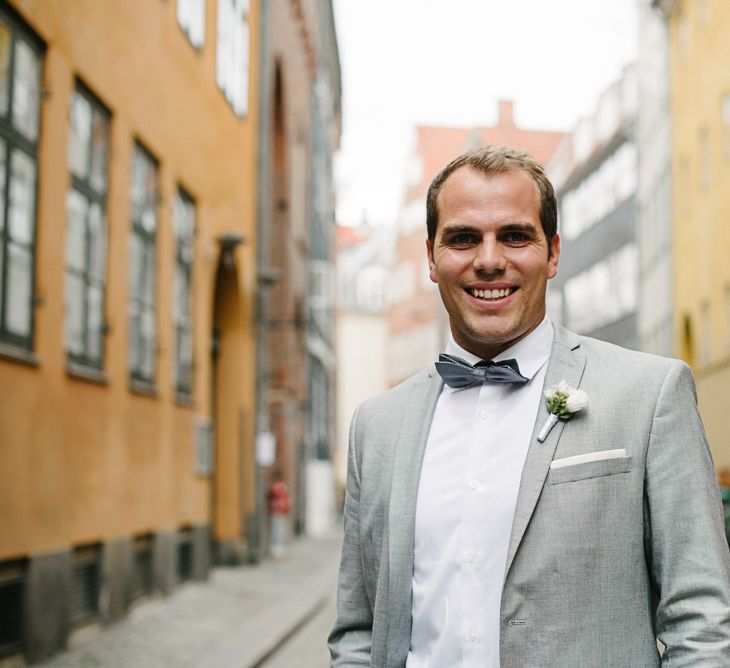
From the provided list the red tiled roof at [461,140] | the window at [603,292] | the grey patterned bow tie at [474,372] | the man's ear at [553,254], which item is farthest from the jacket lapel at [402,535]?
the red tiled roof at [461,140]

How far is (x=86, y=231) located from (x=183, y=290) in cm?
480

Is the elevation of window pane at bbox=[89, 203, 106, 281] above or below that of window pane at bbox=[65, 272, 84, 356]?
above

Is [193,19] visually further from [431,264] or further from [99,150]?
[431,264]

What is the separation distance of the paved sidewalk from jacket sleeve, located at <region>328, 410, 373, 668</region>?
23.4 ft

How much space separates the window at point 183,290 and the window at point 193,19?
1939mm

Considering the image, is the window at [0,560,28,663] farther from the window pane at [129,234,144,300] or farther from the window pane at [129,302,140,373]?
the window pane at [129,234,144,300]

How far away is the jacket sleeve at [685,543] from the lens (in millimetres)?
2480

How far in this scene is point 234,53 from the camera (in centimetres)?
2023

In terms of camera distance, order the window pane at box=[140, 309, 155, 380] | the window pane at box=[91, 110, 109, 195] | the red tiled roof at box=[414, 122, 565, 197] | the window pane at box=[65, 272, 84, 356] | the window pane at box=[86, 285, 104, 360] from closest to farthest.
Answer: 1. the window pane at box=[65, 272, 84, 356]
2. the window pane at box=[86, 285, 104, 360]
3. the window pane at box=[91, 110, 109, 195]
4. the window pane at box=[140, 309, 155, 380]
5. the red tiled roof at box=[414, 122, 565, 197]

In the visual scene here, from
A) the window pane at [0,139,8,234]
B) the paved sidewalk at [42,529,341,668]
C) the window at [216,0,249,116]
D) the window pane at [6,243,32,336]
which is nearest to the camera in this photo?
the window pane at [0,139,8,234]

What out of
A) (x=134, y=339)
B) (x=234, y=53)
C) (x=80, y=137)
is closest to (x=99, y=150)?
(x=80, y=137)

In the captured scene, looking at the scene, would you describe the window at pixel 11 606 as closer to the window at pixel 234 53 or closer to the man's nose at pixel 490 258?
the man's nose at pixel 490 258

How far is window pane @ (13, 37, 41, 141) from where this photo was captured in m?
9.77

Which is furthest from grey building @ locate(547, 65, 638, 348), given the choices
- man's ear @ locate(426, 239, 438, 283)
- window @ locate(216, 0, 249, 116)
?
man's ear @ locate(426, 239, 438, 283)
